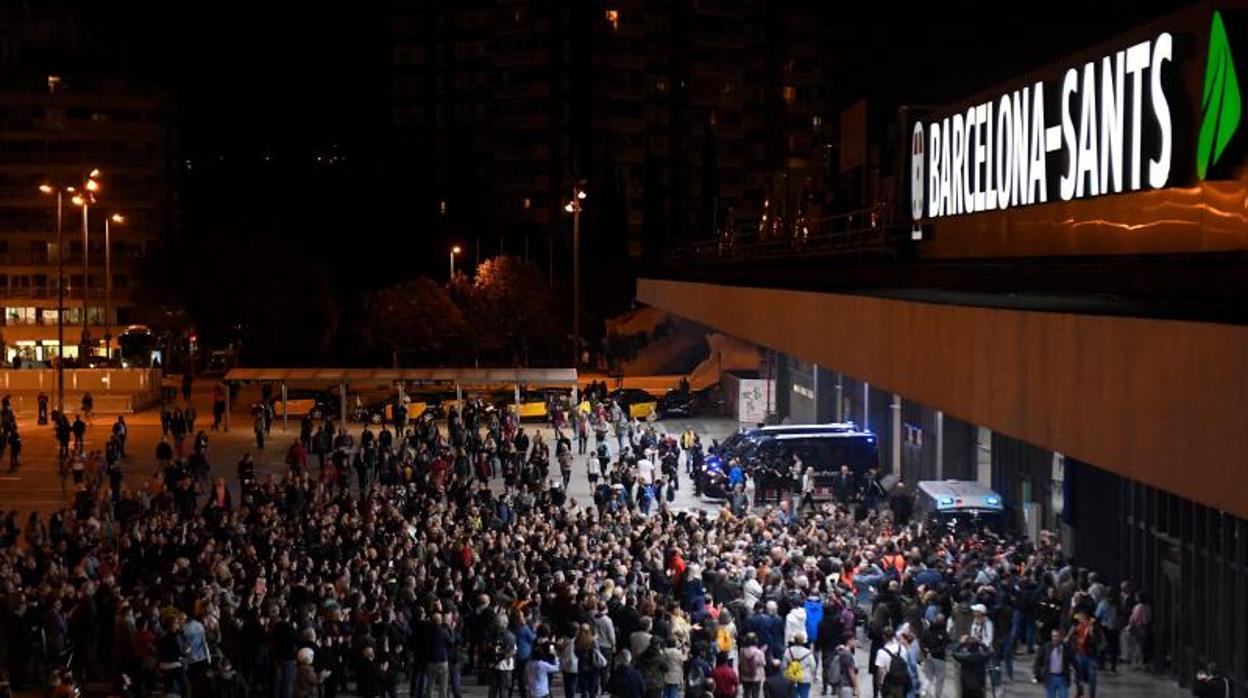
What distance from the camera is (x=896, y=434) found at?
120 feet

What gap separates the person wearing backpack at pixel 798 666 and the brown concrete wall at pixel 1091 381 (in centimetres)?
273

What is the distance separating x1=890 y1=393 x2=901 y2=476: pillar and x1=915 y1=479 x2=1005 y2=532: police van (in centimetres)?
810

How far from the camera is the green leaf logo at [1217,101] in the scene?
12.3 meters

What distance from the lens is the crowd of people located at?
18031mm

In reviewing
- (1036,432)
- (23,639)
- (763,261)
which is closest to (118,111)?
(763,261)

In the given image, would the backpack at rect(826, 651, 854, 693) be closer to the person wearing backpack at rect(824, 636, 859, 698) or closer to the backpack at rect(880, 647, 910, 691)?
the person wearing backpack at rect(824, 636, 859, 698)

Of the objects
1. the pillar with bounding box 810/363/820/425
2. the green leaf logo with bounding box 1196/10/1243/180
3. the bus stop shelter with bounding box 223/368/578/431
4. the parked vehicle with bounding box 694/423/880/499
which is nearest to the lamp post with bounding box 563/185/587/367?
the bus stop shelter with bounding box 223/368/578/431

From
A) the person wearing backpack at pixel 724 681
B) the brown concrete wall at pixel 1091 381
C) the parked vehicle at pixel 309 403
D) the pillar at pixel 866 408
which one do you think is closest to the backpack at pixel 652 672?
the person wearing backpack at pixel 724 681

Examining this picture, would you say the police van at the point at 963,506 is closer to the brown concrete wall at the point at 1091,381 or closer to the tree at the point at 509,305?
the brown concrete wall at the point at 1091,381

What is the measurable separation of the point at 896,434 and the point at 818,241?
4506 mm

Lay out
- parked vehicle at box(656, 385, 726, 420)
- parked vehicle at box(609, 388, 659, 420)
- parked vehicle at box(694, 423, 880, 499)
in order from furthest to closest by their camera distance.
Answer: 1. parked vehicle at box(656, 385, 726, 420)
2. parked vehicle at box(609, 388, 659, 420)
3. parked vehicle at box(694, 423, 880, 499)

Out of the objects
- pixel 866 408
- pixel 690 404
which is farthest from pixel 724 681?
pixel 690 404

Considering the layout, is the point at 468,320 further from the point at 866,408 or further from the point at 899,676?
the point at 899,676

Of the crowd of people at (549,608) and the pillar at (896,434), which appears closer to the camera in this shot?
the crowd of people at (549,608)
